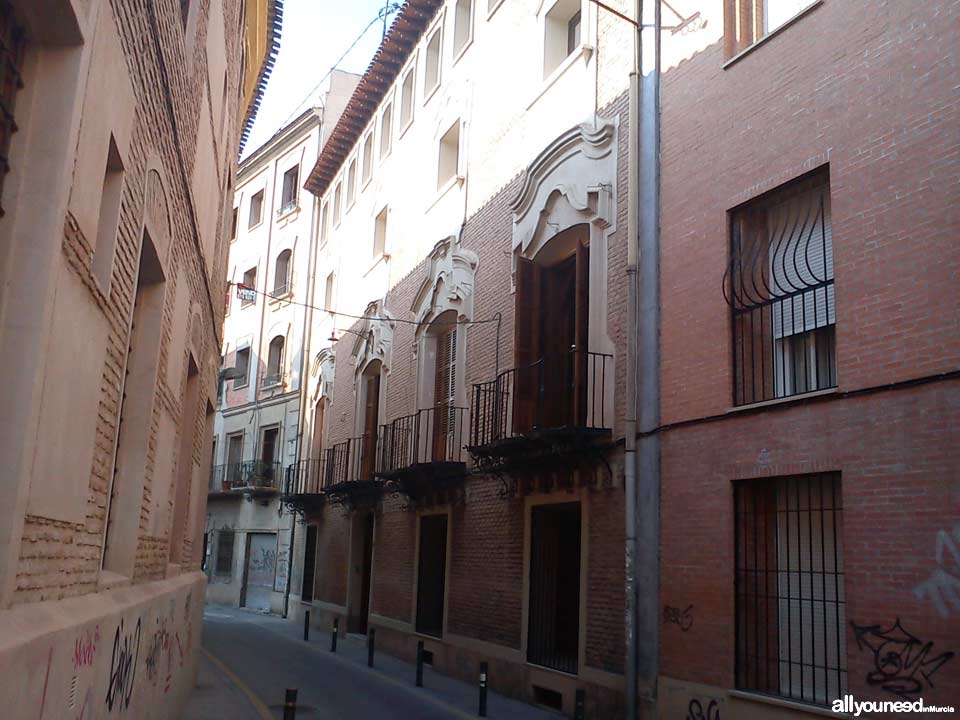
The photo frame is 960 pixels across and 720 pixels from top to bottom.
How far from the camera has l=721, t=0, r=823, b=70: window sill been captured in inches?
373

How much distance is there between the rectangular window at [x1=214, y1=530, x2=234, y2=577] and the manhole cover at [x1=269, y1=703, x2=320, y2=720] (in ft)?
72.6

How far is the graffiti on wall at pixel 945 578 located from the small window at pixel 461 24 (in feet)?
49.0

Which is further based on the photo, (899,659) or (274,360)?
(274,360)

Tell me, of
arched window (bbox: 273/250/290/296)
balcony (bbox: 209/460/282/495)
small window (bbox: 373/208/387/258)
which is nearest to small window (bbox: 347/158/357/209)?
small window (bbox: 373/208/387/258)

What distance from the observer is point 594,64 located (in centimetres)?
1359

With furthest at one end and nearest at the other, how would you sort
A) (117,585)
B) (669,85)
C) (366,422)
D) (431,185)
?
(366,422)
(431,185)
(669,85)
(117,585)

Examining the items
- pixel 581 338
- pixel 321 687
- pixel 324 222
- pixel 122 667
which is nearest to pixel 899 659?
pixel 122 667

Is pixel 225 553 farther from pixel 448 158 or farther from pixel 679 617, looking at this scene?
pixel 679 617

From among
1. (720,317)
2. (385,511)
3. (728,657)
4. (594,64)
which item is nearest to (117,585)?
(728,657)

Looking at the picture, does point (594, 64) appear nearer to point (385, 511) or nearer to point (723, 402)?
point (723, 402)

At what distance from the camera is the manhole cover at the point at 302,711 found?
11906 millimetres

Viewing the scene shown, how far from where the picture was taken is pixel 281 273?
3434 centimetres

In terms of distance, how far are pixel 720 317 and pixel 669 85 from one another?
3.22 metres

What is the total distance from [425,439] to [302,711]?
6.92 m
